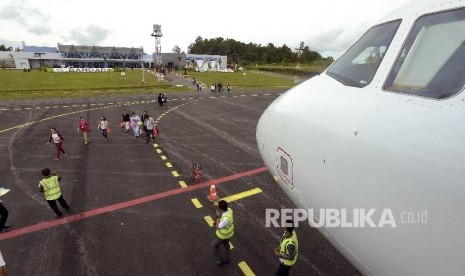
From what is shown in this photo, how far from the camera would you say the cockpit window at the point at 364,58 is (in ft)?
10.5

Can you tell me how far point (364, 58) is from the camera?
3.53 meters

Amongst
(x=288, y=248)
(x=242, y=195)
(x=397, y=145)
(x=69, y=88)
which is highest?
(x=397, y=145)

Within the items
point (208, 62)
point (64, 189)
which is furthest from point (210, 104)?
point (208, 62)

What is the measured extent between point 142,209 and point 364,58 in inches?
312

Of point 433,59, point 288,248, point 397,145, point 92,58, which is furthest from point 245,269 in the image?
point 92,58

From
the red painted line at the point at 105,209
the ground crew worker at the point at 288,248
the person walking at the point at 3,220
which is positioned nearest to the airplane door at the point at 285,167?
the ground crew worker at the point at 288,248

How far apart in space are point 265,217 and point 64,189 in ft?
23.8

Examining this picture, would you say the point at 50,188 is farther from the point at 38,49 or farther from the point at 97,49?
the point at 38,49

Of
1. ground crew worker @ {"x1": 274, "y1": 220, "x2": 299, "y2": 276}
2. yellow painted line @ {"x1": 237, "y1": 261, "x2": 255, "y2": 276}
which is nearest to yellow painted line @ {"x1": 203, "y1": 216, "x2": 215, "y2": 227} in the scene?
yellow painted line @ {"x1": 237, "y1": 261, "x2": 255, "y2": 276}

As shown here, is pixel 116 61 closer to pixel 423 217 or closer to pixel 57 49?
pixel 57 49

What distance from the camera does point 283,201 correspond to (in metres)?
9.88

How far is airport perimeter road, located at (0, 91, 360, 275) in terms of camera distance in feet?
22.9

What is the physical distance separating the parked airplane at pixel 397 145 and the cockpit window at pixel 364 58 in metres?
0.02

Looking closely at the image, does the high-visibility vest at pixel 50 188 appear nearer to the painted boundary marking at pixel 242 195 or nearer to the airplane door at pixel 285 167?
the painted boundary marking at pixel 242 195
